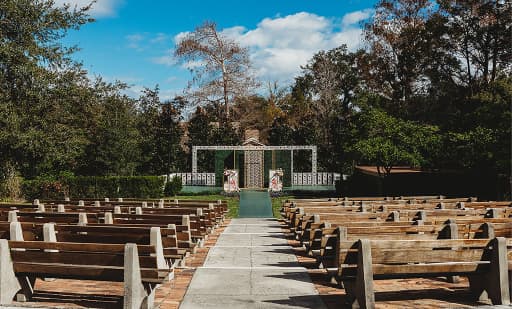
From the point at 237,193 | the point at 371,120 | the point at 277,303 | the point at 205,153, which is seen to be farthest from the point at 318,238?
the point at 205,153

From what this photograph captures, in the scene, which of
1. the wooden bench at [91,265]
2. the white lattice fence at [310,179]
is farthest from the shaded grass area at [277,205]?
the wooden bench at [91,265]

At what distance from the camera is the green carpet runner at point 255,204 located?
2188cm

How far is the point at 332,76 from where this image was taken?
181ft

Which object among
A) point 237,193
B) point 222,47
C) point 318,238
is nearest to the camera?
point 318,238

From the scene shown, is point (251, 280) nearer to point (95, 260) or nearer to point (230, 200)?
point (95, 260)

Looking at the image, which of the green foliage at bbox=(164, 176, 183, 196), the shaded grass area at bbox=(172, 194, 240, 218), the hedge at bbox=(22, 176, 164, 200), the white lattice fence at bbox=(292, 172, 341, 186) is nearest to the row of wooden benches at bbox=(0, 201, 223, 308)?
the shaded grass area at bbox=(172, 194, 240, 218)

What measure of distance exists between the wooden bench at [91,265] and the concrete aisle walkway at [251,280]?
0.66m

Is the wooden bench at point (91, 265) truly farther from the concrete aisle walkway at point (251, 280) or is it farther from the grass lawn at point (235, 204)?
the grass lawn at point (235, 204)

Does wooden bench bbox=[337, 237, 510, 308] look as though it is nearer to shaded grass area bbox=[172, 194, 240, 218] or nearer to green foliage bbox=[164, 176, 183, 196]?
shaded grass area bbox=[172, 194, 240, 218]

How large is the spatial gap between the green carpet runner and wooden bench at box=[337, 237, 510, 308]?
1537cm

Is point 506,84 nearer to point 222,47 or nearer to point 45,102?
point 45,102

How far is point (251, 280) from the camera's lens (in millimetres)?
7156

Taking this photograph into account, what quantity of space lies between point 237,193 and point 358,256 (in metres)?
25.3

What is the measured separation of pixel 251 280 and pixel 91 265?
2.49 m
